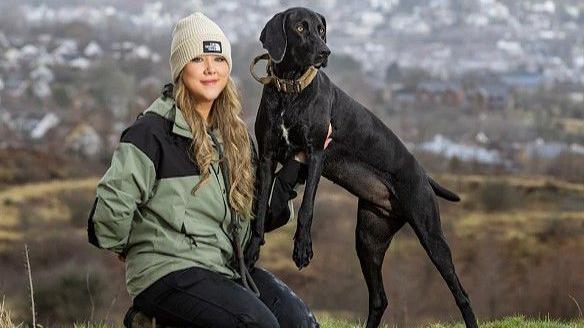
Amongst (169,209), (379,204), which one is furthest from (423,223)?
(169,209)

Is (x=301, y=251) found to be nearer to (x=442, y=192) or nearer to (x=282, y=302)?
(x=282, y=302)

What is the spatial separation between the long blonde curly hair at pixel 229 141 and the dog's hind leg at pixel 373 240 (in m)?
0.93

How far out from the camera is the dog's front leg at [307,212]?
4672mm

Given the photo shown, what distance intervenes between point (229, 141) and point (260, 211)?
360 mm

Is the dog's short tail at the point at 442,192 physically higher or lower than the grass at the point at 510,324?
higher

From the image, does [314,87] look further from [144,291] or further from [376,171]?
[144,291]

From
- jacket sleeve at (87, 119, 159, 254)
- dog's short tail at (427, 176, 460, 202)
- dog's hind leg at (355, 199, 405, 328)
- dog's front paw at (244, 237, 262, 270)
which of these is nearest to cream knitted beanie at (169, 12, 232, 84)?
jacket sleeve at (87, 119, 159, 254)

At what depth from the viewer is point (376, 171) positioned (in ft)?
16.9

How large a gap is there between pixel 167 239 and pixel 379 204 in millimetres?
1365

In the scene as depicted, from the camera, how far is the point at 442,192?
5.47 meters

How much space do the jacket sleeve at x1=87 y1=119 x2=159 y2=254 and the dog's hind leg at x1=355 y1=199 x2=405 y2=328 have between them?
139 centimetres

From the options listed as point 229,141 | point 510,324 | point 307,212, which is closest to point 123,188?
point 229,141

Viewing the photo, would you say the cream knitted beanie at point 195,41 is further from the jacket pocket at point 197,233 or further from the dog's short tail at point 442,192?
the dog's short tail at point 442,192

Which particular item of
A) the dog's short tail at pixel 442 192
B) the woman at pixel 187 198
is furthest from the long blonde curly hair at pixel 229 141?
the dog's short tail at pixel 442 192
